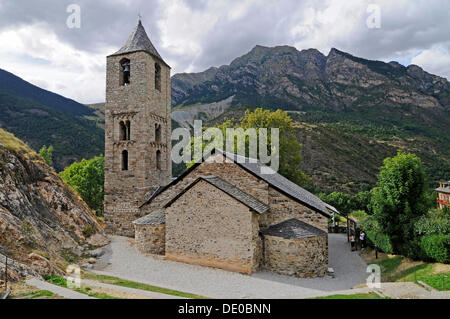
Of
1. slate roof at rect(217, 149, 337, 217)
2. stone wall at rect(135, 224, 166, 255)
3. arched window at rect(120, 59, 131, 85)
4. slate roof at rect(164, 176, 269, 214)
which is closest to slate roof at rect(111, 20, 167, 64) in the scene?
arched window at rect(120, 59, 131, 85)

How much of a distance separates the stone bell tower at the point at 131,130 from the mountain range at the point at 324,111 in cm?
3874

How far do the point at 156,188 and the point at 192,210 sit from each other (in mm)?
6807

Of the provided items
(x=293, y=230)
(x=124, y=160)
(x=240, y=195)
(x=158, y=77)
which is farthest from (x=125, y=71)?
(x=293, y=230)

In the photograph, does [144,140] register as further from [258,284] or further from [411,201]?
[411,201]

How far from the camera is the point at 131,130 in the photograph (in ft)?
59.9

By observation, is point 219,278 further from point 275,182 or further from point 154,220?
point 275,182

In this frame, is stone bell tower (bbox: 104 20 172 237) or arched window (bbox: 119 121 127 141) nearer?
stone bell tower (bbox: 104 20 172 237)

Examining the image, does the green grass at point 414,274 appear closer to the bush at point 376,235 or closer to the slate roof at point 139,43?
the bush at point 376,235

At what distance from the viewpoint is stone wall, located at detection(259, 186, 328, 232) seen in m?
12.8

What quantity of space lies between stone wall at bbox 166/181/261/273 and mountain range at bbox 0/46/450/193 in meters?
40.5

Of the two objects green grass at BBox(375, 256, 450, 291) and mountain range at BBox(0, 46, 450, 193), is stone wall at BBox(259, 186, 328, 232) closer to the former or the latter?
green grass at BBox(375, 256, 450, 291)

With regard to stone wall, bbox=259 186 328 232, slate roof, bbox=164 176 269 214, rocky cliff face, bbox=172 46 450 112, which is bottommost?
stone wall, bbox=259 186 328 232

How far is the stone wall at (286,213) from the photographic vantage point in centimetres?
1284

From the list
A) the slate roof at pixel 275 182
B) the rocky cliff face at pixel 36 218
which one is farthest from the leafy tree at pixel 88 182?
the slate roof at pixel 275 182
